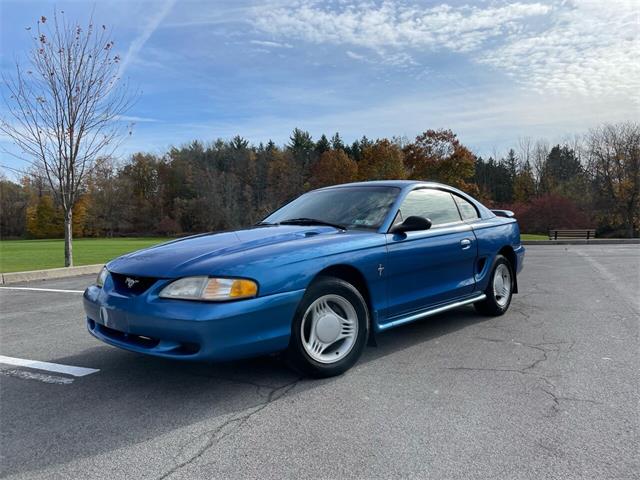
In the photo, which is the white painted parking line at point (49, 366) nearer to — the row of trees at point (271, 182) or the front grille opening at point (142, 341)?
the front grille opening at point (142, 341)

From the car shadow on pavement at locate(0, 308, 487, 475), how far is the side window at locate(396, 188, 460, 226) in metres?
1.26

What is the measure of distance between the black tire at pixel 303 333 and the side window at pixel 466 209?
2041 millimetres

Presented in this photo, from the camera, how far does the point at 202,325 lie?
296 cm

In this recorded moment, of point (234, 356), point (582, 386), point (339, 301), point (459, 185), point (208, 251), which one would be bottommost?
point (582, 386)

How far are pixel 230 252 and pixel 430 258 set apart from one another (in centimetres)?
190

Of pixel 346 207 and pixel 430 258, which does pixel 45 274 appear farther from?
pixel 430 258

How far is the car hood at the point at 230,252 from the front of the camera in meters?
3.19

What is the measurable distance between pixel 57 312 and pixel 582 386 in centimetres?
626

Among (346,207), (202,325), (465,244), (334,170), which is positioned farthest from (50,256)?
(334,170)

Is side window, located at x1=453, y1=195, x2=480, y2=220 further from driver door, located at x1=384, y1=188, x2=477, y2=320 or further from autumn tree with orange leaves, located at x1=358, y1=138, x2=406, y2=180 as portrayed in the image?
autumn tree with orange leaves, located at x1=358, y1=138, x2=406, y2=180

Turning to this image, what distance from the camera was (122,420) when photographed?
2.89 meters

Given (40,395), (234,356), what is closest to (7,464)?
(40,395)

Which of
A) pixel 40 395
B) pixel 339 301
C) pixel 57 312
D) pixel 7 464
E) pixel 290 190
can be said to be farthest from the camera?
pixel 290 190

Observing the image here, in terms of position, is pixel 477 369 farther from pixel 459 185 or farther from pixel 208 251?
pixel 459 185
